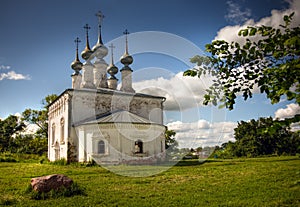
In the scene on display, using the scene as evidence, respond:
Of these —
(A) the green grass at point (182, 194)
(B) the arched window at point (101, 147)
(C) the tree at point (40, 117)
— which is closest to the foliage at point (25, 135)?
(C) the tree at point (40, 117)

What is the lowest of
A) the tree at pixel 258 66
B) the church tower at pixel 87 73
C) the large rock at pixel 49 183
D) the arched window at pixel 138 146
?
the large rock at pixel 49 183

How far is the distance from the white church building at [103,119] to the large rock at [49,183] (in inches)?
493

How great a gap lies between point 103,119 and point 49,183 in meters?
14.0

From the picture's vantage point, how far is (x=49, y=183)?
30.1ft

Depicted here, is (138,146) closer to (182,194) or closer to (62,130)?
(62,130)

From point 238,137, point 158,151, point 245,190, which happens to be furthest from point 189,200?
point 238,137

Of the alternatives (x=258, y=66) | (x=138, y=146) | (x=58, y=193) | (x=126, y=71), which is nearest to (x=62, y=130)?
(x=138, y=146)

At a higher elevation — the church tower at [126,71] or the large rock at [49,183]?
the church tower at [126,71]

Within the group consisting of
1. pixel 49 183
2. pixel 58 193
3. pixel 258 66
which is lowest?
pixel 58 193

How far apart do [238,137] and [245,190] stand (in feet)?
A: 99.3

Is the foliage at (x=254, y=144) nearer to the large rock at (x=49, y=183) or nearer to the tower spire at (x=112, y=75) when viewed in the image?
the tower spire at (x=112, y=75)

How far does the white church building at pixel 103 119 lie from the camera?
22.4m

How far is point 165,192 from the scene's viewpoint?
30.9ft

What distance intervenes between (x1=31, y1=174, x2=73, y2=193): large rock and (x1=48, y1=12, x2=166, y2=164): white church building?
1251 centimetres
